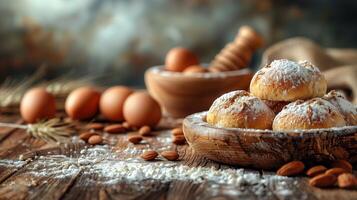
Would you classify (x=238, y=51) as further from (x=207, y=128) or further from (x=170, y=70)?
(x=207, y=128)

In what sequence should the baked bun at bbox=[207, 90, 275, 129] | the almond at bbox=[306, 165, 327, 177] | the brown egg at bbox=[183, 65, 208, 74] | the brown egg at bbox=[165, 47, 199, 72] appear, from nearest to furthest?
the almond at bbox=[306, 165, 327, 177]
the baked bun at bbox=[207, 90, 275, 129]
the brown egg at bbox=[183, 65, 208, 74]
the brown egg at bbox=[165, 47, 199, 72]

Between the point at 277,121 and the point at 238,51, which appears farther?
the point at 238,51

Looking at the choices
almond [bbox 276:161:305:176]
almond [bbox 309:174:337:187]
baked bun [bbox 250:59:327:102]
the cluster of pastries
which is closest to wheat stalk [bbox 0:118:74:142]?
the cluster of pastries

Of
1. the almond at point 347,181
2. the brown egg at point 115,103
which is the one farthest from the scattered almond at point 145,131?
the almond at point 347,181

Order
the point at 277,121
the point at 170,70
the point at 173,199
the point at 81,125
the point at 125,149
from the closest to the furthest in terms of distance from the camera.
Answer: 1. the point at 173,199
2. the point at 277,121
3. the point at 125,149
4. the point at 81,125
5. the point at 170,70

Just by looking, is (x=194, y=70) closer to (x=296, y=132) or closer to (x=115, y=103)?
(x=115, y=103)

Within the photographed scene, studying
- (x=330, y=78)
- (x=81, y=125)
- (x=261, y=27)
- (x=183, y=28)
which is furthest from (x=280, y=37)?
(x=81, y=125)

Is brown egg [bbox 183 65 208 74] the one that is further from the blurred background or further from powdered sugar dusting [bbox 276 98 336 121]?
the blurred background
